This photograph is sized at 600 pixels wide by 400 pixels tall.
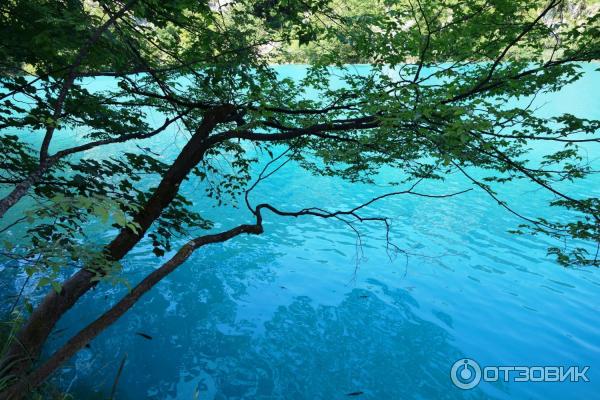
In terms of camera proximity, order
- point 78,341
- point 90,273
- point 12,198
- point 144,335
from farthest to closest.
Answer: point 144,335 → point 90,273 → point 78,341 → point 12,198

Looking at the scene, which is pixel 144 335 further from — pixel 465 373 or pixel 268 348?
pixel 465 373

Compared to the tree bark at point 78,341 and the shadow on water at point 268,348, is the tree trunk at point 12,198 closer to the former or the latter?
the tree bark at point 78,341

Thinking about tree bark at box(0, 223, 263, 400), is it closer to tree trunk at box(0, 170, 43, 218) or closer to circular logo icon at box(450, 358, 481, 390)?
tree trunk at box(0, 170, 43, 218)

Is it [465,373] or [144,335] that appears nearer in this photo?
[465,373]

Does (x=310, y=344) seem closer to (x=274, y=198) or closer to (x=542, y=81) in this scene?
(x=542, y=81)

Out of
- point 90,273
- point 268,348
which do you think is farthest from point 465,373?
point 90,273

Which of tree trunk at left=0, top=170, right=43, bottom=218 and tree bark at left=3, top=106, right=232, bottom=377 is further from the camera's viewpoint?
tree bark at left=3, top=106, right=232, bottom=377

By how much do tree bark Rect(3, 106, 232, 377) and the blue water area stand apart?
6.03 feet

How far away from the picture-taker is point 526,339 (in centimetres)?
861

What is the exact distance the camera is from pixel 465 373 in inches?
291

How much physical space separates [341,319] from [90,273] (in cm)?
573

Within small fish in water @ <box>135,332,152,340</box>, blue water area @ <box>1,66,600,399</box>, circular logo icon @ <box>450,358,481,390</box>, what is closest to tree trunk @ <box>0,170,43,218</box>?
blue water area @ <box>1,66,600,399</box>

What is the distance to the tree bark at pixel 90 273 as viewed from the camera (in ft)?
15.3

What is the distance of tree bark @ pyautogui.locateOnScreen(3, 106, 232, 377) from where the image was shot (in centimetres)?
467
